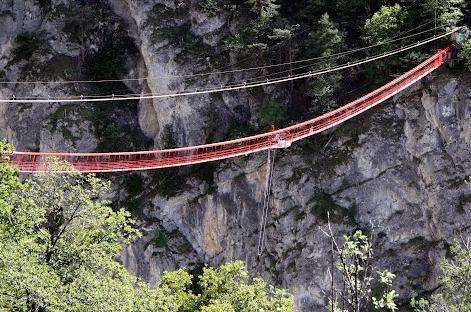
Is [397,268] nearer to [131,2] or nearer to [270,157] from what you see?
[270,157]

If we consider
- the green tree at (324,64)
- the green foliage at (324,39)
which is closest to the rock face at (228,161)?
the green tree at (324,64)

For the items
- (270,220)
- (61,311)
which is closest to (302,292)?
(270,220)

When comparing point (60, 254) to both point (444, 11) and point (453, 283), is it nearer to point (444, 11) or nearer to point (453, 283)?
point (453, 283)

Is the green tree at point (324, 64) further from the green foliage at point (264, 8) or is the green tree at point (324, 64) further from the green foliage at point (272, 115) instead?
the green foliage at point (264, 8)

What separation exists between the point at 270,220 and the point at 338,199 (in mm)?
2772

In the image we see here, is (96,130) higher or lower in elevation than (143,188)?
higher

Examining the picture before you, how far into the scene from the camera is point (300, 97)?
24.1 metres

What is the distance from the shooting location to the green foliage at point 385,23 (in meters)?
22.1

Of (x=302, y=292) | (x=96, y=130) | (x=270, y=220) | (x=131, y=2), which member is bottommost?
(x=302, y=292)

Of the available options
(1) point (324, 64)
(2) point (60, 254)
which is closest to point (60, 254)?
(2) point (60, 254)

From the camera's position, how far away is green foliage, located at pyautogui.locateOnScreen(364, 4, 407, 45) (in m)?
22.1

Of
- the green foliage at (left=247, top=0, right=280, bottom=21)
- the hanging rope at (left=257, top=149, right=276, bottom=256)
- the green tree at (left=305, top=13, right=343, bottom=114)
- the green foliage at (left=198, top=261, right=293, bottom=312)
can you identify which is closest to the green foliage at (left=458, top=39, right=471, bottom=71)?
the green tree at (left=305, top=13, right=343, bottom=114)

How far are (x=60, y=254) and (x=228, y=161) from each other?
493 inches

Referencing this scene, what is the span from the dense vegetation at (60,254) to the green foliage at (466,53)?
12482 millimetres
